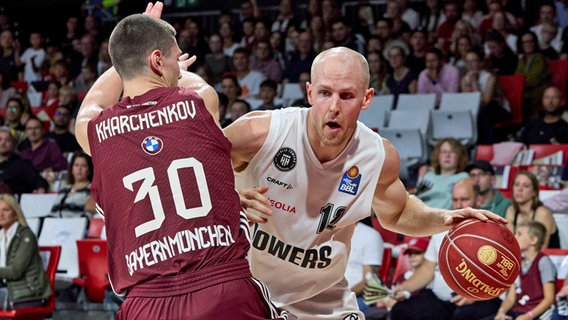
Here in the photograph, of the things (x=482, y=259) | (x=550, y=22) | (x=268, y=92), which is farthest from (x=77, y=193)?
(x=482, y=259)

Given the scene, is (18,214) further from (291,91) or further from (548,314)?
(548,314)

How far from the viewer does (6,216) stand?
30.2ft

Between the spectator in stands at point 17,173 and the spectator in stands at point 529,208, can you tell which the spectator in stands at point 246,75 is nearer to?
the spectator in stands at point 17,173

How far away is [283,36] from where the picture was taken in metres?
13.8

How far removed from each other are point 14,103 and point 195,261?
33.3 feet

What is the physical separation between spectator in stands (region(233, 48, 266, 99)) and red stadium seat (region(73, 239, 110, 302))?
404 centimetres

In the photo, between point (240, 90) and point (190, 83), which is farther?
point (240, 90)

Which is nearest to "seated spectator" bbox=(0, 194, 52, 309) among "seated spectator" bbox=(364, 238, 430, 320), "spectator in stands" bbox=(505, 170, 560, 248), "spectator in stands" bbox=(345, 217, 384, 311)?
"spectator in stands" bbox=(345, 217, 384, 311)

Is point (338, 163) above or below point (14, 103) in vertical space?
above

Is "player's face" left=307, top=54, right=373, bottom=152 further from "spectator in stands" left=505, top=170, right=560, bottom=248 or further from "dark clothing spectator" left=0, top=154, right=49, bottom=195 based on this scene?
"dark clothing spectator" left=0, top=154, right=49, bottom=195

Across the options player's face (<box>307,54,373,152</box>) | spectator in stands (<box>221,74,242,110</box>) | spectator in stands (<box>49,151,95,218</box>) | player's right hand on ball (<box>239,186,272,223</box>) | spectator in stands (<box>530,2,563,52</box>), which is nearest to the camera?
player's right hand on ball (<box>239,186,272,223</box>)

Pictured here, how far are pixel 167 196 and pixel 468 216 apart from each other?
5.56ft

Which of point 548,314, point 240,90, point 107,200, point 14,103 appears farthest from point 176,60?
point 14,103

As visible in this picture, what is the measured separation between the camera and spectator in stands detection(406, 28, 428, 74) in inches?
475
